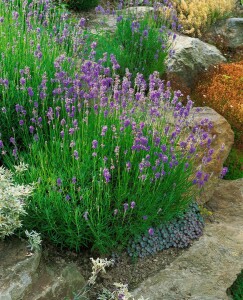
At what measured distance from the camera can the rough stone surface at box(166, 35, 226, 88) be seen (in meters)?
7.08

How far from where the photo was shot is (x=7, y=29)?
490cm

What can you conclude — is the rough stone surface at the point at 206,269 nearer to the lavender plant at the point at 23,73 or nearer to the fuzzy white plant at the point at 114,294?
the fuzzy white plant at the point at 114,294

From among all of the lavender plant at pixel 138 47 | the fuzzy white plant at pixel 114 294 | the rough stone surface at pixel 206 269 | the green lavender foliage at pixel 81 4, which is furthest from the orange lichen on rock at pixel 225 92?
the fuzzy white plant at pixel 114 294

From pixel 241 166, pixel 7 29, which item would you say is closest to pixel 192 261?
pixel 241 166

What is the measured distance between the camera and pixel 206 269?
3678mm

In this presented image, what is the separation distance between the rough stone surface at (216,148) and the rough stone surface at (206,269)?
0.28m

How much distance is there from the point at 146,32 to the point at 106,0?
476cm

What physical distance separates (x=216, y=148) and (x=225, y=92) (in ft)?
7.49

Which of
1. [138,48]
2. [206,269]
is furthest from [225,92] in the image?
[206,269]

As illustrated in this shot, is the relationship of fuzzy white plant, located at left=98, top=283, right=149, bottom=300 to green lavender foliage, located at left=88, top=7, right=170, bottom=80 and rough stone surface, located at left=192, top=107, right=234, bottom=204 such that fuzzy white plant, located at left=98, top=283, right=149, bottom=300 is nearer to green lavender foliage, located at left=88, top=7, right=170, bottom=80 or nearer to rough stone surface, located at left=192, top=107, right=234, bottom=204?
rough stone surface, located at left=192, top=107, right=234, bottom=204

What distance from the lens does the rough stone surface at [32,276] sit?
2883mm

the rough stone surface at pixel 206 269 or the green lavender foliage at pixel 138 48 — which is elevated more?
the green lavender foliage at pixel 138 48

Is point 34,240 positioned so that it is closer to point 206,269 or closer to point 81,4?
point 206,269

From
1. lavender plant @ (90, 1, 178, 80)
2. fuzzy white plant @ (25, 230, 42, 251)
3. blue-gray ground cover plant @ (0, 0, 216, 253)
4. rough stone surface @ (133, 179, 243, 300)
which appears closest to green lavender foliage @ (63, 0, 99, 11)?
lavender plant @ (90, 1, 178, 80)
